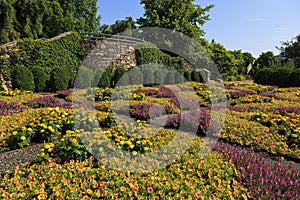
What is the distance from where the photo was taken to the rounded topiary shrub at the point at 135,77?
1260 cm


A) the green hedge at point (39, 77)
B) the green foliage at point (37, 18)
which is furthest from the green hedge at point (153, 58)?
the green foliage at point (37, 18)

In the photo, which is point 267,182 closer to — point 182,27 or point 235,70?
point 182,27

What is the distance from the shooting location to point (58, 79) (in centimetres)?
1033

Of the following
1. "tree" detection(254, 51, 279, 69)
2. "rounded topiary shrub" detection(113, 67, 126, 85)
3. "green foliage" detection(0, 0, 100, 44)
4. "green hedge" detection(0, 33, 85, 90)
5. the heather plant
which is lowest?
the heather plant

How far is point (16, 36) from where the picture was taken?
17.2 meters

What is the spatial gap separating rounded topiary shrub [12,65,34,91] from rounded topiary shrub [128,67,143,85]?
4.86 meters

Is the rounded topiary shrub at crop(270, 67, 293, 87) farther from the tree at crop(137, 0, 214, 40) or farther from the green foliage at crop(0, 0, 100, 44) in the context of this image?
the green foliage at crop(0, 0, 100, 44)

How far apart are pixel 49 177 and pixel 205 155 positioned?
1.82 metres

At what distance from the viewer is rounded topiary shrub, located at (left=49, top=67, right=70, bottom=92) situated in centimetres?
1032

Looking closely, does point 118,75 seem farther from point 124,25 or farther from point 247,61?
point 247,61

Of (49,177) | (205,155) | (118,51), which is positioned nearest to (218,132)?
(205,155)

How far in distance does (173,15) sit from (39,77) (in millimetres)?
16280

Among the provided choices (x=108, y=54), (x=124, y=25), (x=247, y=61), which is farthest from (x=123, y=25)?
(x=108, y=54)

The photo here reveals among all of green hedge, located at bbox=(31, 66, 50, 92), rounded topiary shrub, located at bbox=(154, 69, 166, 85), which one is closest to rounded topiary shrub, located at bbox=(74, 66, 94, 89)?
green hedge, located at bbox=(31, 66, 50, 92)
